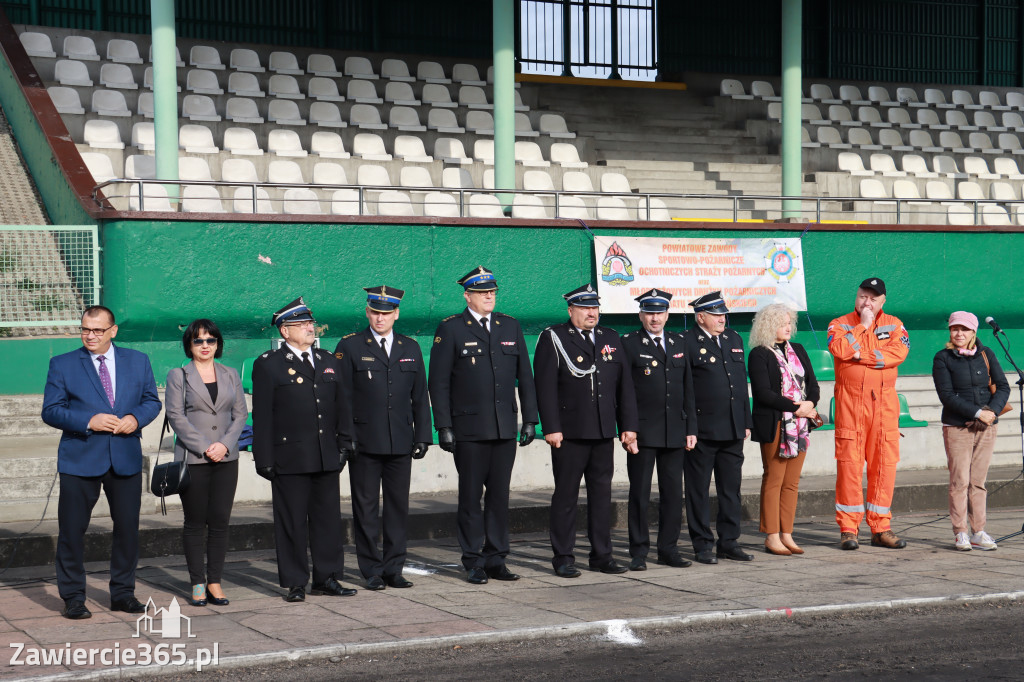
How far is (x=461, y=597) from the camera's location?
7891 millimetres

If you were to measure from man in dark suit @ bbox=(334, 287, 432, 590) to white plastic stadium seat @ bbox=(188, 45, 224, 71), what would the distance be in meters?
12.1

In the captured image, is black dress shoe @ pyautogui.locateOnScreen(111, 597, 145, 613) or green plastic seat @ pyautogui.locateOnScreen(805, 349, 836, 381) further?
green plastic seat @ pyautogui.locateOnScreen(805, 349, 836, 381)

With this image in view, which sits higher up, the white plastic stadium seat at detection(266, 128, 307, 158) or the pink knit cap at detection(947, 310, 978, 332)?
the white plastic stadium seat at detection(266, 128, 307, 158)

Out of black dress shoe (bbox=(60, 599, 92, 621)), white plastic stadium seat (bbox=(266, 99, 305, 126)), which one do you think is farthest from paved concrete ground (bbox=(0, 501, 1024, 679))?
white plastic stadium seat (bbox=(266, 99, 305, 126))

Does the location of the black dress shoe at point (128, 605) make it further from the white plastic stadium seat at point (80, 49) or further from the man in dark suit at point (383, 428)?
the white plastic stadium seat at point (80, 49)

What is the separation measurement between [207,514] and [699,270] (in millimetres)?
8883

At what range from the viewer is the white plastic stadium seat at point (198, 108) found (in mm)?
17453

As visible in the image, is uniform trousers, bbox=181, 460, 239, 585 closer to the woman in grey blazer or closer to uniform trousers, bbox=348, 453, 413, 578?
the woman in grey blazer

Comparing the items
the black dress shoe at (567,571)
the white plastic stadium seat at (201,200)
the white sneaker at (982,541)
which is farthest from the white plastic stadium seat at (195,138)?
the white sneaker at (982,541)

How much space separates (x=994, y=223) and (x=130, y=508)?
14.8m

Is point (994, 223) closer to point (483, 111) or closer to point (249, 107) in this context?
point (483, 111)

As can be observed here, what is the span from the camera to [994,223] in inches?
725

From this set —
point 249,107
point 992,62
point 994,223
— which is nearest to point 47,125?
point 249,107

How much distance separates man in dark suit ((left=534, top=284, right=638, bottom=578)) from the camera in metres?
8.70
